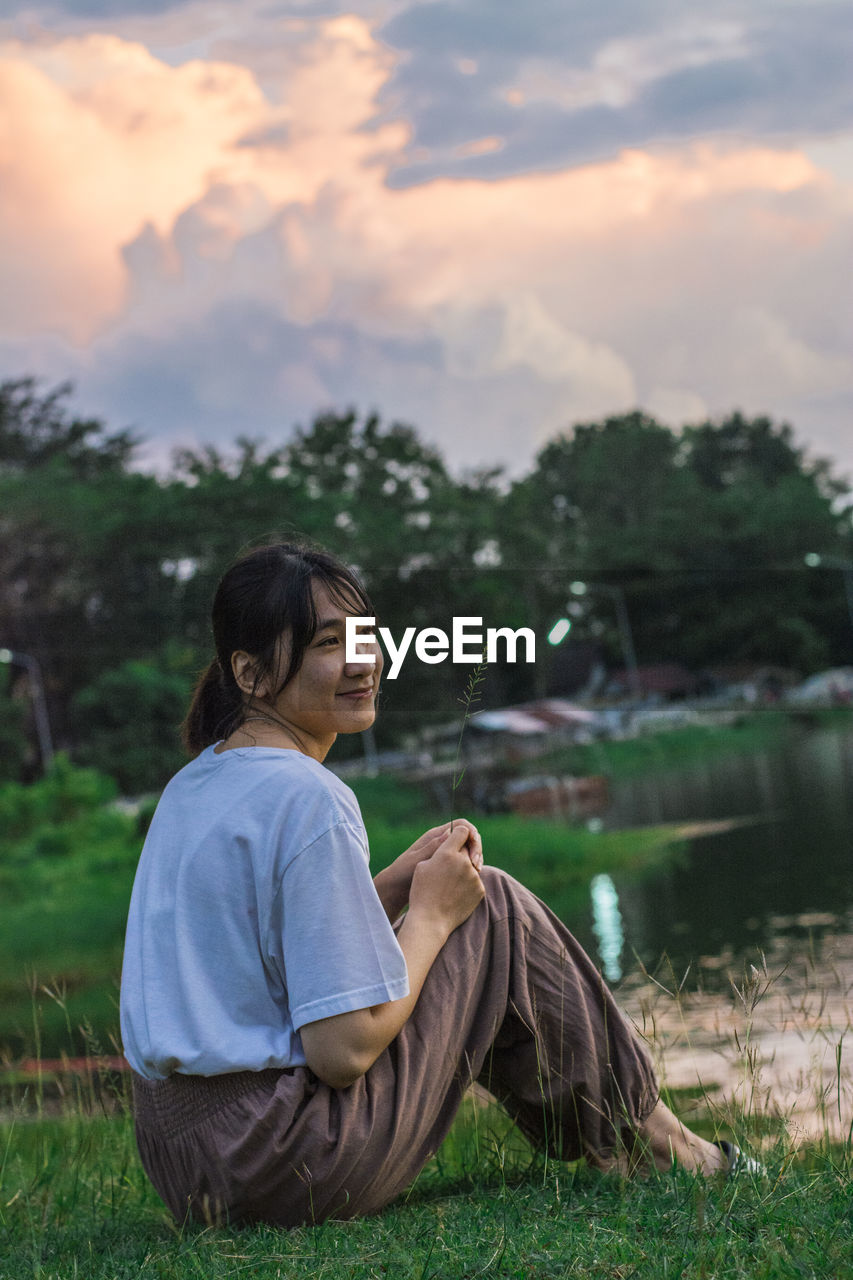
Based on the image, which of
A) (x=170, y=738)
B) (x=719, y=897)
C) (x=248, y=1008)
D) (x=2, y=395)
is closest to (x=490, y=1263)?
(x=248, y=1008)

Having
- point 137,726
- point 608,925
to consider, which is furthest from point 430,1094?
point 137,726

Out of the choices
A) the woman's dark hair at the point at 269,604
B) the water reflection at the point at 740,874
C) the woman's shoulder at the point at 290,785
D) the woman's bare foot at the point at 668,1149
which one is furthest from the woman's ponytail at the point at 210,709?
the water reflection at the point at 740,874

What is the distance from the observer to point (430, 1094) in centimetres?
203

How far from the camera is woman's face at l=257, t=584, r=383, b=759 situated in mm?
2107

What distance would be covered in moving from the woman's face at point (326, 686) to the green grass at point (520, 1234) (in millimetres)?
678

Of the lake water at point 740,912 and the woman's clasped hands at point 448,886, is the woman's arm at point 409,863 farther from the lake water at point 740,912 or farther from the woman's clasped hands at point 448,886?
the lake water at point 740,912

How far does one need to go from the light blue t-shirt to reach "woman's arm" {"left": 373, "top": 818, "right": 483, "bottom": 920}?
229 millimetres

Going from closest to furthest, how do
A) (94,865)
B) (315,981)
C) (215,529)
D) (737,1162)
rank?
(315,981) < (737,1162) < (94,865) < (215,529)

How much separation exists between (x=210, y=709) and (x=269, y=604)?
23 centimetres

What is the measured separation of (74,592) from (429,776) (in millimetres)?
15330

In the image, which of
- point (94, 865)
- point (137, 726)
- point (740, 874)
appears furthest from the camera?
point (137, 726)

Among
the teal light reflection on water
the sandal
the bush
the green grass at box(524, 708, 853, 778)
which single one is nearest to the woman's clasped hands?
the sandal

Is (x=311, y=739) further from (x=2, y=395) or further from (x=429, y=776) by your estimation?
(x=2, y=395)

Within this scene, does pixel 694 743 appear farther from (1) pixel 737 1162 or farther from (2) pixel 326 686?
(2) pixel 326 686
